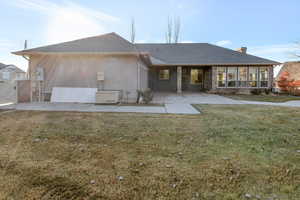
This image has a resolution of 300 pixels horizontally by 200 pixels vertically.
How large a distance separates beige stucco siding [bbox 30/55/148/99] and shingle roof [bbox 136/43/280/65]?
282 inches

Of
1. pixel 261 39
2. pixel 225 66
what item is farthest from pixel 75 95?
pixel 261 39

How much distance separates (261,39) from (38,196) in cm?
2597

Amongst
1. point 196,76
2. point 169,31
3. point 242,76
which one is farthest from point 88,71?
point 169,31

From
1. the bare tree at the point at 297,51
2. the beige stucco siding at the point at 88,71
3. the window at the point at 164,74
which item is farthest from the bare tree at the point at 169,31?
the beige stucco siding at the point at 88,71

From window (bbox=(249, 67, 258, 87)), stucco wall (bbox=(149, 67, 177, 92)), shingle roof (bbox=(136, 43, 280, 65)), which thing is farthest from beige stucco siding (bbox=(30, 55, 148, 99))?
window (bbox=(249, 67, 258, 87))

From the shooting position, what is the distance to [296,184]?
2.24 m

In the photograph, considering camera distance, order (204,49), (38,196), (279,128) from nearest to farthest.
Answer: (38,196), (279,128), (204,49)

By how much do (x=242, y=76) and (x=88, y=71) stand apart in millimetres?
13260

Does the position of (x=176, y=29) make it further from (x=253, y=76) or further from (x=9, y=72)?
(x=9, y=72)

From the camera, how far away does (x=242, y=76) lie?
16.2 metres

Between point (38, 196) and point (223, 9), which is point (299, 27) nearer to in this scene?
point (223, 9)

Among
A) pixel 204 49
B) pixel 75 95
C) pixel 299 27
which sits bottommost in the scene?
pixel 75 95

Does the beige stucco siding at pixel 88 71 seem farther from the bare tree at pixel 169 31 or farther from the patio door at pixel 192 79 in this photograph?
the bare tree at pixel 169 31

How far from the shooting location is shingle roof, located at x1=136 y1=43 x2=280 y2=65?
623 inches
